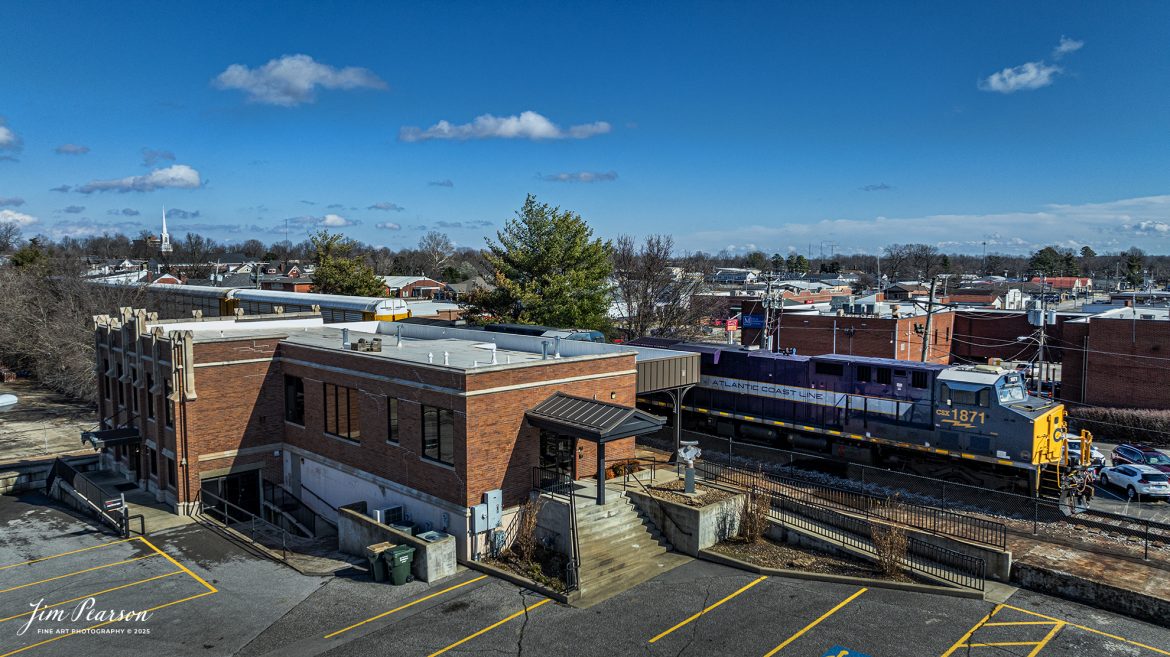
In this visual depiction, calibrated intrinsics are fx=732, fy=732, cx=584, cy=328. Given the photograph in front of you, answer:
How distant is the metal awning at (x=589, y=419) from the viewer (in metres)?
20.9

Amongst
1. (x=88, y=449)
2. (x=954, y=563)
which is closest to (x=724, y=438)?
(x=954, y=563)

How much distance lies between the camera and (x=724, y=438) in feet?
107

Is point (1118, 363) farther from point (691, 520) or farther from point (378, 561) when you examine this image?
point (378, 561)

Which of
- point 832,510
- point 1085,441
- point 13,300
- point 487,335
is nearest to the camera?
point 832,510

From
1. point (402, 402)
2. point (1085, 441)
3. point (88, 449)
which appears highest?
point (402, 402)

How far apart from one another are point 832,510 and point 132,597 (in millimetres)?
20347

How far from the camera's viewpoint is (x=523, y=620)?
1791 cm

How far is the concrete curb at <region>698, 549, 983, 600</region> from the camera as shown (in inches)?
736

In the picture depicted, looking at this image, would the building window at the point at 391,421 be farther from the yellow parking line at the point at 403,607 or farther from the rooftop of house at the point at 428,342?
the yellow parking line at the point at 403,607

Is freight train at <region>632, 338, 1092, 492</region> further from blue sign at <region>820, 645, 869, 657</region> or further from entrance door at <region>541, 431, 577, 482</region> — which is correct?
blue sign at <region>820, 645, 869, 657</region>

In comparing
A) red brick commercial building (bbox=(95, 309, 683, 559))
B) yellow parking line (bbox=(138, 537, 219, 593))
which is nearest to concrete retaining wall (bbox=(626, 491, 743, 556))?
red brick commercial building (bbox=(95, 309, 683, 559))

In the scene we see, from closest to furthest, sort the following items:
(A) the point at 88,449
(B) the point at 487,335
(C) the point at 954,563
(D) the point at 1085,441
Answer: (C) the point at 954,563 < (D) the point at 1085,441 < (B) the point at 487,335 < (A) the point at 88,449

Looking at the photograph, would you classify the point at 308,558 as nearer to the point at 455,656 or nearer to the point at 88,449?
the point at 455,656

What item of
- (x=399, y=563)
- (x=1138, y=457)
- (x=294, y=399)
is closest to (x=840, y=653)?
(x=399, y=563)
